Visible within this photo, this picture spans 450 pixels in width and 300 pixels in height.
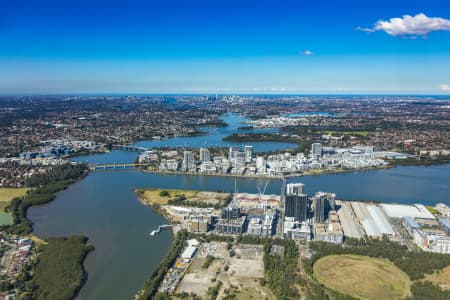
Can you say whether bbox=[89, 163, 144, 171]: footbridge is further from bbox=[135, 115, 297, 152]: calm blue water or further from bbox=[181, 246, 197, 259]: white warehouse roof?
bbox=[181, 246, 197, 259]: white warehouse roof

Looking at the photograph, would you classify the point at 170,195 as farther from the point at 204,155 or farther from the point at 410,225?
the point at 410,225

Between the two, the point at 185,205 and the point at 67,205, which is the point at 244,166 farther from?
the point at 67,205

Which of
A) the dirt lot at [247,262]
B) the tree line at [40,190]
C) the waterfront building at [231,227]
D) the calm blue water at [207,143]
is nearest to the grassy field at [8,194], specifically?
the tree line at [40,190]

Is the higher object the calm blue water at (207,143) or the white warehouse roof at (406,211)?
the calm blue water at (207,143)

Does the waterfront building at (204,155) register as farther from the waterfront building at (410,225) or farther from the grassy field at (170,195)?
the waterfront building at (410,225)

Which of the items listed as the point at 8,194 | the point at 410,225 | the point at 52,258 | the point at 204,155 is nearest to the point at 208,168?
the point at 204,155

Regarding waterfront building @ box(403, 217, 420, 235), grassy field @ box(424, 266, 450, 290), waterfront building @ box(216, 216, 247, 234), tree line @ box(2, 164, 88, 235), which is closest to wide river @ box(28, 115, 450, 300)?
tree line @ box(2, 164, 88, 235)
